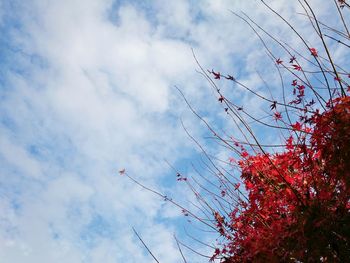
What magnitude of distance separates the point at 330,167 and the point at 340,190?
39 cm

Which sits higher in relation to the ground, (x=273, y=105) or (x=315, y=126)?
(x=273, y=105)

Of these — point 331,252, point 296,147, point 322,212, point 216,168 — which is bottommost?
point 331,252

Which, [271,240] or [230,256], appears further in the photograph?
[230,256]

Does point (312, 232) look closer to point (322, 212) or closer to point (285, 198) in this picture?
point (322, 212)

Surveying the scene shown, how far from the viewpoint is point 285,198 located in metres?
4.69

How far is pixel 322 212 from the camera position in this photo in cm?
387

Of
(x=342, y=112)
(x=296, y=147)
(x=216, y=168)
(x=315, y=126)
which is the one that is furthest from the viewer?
(x=216, y=168)

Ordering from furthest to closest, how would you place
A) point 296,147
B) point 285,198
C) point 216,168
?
point 216,168 < point 285,198 < point 296,147

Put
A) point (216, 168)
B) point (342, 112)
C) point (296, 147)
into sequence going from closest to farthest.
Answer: point (342, 112) < point (296, 147) < point (216, 168)

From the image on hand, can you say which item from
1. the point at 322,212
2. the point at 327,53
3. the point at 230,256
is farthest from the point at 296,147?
the point at 230,256

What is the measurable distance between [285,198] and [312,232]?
3.04 ft

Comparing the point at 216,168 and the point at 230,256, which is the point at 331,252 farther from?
the point at 216,168

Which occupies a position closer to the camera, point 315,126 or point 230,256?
point 315,126

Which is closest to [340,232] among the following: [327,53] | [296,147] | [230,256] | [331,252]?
[331,252]
